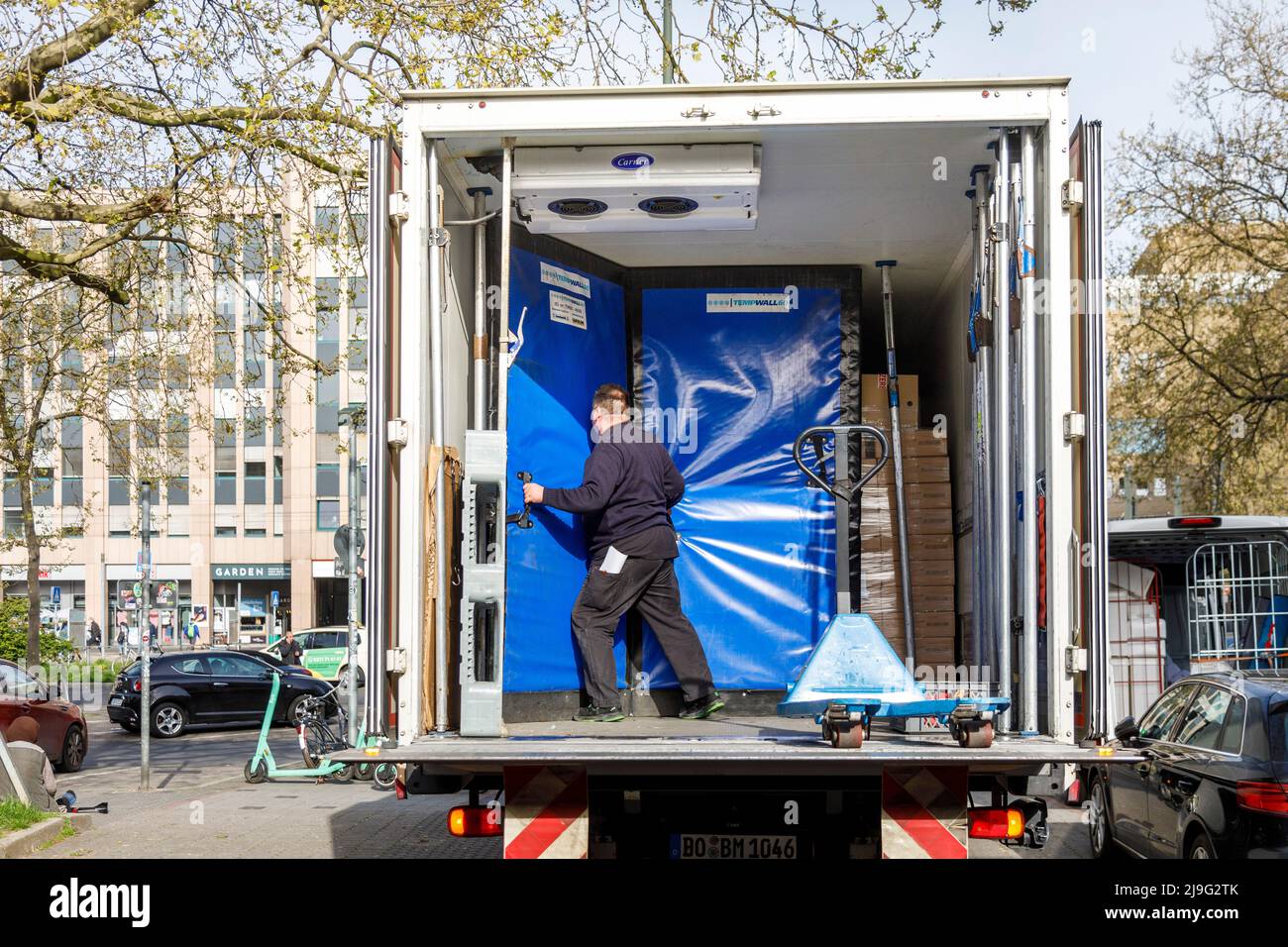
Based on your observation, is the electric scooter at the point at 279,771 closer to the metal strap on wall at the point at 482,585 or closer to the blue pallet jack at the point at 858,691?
the metal strap on wall at the point at 482,585

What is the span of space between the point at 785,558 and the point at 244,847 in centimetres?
531

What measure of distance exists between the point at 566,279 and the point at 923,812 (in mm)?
3708

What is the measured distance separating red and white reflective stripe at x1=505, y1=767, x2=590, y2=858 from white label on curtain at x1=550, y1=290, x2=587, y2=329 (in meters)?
2.96

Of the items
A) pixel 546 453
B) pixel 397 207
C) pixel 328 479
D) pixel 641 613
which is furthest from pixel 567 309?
pixel 328 479

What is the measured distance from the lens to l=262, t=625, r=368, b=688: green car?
28.0 metres

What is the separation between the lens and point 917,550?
8.14m

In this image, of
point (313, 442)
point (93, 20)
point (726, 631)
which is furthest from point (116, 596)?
point (726, 631)

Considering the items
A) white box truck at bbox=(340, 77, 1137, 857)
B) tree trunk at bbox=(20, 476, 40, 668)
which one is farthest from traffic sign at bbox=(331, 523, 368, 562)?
tree trunk at bbox=(20, 476, 40, 668)

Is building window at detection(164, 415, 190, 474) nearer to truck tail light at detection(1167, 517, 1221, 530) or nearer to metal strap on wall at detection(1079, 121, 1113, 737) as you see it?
truck tail light at detection(1167, 517, 1221, 530)

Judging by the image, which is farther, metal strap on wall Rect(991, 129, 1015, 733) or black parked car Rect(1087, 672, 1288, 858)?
black parked car Rect(1087, 672, 1288, 858)

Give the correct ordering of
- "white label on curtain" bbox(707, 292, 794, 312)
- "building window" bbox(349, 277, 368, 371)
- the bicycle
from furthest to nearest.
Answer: the bicycle < "building window" bbox(349, 277, 368, 371) < "white label on curtain" bbox(707, 292, 794, 312)

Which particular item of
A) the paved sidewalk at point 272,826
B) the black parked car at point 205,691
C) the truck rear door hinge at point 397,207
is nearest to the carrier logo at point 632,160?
the truck rear door hinge at point 397,207

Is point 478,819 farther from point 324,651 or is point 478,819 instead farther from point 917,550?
point 324,651

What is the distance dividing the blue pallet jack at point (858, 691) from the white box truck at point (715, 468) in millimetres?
91
